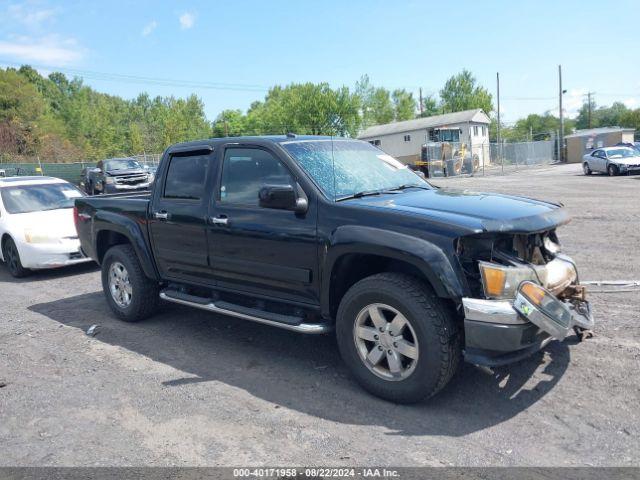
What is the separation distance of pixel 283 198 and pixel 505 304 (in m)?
1.81

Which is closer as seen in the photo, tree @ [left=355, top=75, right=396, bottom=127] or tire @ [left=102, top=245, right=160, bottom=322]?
tire @ [left=102, top=245, right=160, bottom=322]

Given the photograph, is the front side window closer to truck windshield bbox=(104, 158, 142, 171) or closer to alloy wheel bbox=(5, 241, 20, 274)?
alloy wheel bbox=(5, 241, 20, 274)

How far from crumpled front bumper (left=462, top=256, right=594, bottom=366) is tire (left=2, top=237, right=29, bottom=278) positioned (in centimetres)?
802

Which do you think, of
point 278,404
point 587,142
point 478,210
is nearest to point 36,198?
point 278,404

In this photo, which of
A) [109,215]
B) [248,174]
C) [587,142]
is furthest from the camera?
[587,142]

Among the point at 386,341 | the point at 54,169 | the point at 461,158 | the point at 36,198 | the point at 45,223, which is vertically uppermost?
the point at 54,169

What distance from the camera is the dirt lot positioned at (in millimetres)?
3312

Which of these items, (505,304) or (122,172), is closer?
(505,304)


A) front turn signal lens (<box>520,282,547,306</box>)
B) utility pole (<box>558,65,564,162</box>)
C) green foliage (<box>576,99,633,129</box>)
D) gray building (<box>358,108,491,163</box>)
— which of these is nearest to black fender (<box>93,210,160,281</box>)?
front turn signal lens (<box>520,282,547,306</box>)

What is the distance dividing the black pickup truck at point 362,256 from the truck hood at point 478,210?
0.04 feet

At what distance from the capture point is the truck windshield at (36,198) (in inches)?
379

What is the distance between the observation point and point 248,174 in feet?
16.0

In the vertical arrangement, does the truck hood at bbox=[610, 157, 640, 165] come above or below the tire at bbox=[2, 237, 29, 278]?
above

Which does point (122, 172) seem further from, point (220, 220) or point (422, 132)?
point (422, 132)
